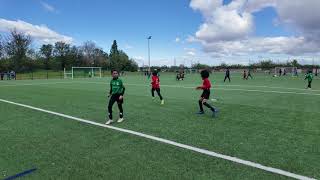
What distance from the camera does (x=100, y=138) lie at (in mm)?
7359

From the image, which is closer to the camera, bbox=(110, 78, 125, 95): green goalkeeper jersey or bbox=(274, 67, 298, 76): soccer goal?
bbox=(110, 78, 125, 95): green goalkeeper jersey

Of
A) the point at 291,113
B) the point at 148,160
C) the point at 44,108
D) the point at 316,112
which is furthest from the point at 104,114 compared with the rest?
the point at 316,112

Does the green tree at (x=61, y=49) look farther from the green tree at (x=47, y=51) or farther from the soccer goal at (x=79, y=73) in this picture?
the soccer goal at (x=79, y=73)

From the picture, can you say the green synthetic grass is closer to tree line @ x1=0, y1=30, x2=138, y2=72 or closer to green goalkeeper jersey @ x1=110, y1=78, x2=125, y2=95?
green goalkeeper jersey @ x1=110, y1=78, x2=125, y2=95

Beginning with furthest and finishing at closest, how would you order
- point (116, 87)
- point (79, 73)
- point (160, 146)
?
point (79, 73) < point (116, 87) < point (160, 146)

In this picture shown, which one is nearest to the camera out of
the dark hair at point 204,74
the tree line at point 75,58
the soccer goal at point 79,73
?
the dark hair at point 204,74

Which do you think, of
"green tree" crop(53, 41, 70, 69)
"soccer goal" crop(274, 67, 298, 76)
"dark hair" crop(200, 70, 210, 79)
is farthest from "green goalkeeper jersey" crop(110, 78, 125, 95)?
"green tree" crop(53, 41, 70, 69)

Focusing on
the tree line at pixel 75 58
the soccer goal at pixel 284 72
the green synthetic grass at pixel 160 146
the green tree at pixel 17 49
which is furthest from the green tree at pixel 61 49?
the green synthetic grass at pixel 160 146

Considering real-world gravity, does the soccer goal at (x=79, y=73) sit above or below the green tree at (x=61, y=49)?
below

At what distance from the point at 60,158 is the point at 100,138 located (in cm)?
164

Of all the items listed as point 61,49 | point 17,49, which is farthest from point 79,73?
point 61,49

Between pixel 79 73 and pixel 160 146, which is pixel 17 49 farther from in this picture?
pixel 160 146

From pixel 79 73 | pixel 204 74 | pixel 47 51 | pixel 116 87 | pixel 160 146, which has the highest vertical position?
pixel 47 51

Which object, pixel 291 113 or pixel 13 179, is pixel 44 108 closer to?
pixel 13 179
